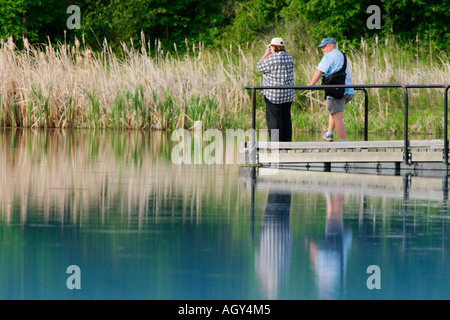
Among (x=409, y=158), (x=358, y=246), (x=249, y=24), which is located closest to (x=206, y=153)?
(x=409, y=158)

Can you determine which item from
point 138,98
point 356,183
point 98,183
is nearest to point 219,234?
point 98,183

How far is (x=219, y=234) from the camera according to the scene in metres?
7.87

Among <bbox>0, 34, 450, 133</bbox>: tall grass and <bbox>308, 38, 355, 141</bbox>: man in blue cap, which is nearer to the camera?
<bbox>308, 38, 355, 141</bbox>: man in blue cap

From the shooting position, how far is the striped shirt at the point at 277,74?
1473 centimetres

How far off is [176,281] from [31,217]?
2935mm

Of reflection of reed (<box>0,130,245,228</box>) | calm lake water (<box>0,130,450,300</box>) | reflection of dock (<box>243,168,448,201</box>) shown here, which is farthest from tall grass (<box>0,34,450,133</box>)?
calm lake water (<box>0,130,450,300</box>)

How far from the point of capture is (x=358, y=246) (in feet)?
24.2

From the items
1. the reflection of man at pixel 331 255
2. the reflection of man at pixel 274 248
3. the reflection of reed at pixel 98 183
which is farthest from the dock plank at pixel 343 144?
the reflection of man at pixel 331 255

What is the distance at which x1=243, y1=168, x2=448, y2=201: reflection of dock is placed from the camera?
36.3 feet

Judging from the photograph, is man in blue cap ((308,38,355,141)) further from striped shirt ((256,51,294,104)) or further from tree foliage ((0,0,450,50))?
tree foliage ((0,0,450,50))

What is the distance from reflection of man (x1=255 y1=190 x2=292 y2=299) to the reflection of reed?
726 millimetres

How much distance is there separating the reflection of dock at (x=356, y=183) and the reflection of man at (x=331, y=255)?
6.37 ft

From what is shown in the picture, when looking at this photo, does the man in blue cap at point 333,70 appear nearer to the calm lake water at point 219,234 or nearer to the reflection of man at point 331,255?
the calm lake water at point 219,234
